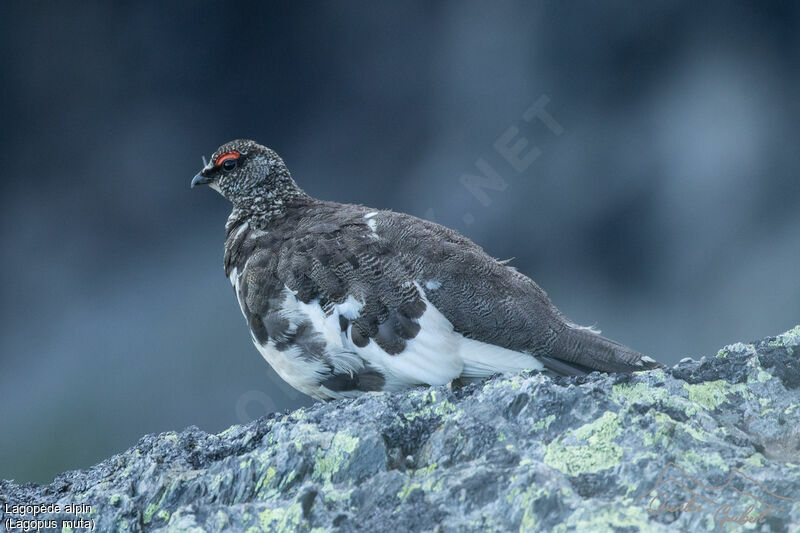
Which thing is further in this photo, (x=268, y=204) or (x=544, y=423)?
(x=268, y=204)

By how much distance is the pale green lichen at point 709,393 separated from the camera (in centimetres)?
247

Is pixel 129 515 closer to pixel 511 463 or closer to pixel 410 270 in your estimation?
pixel 511 463

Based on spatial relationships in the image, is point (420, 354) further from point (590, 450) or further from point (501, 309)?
point (590, 450)

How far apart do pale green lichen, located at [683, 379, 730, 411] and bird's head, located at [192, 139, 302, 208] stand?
2.55 metres

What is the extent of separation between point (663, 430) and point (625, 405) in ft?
0.64

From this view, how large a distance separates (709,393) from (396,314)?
1.41m

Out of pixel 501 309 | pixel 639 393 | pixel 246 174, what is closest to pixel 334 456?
pixel 639 393

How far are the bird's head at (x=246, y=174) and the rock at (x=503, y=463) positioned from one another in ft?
6.05

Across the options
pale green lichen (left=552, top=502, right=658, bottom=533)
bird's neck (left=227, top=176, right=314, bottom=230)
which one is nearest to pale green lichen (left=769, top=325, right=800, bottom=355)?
pale green lichen (left=552, top=502, right=658, bottom=533)

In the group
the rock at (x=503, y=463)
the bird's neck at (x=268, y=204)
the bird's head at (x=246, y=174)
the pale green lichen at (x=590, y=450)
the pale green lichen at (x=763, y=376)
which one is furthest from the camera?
the bird's head at (x=246, y=174)

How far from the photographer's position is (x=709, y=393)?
8.28 feet

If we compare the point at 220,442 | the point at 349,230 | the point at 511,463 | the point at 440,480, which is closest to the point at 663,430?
the point at 511,463

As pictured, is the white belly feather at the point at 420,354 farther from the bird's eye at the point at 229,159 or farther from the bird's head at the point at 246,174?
the bird's eye at the point at 229,159

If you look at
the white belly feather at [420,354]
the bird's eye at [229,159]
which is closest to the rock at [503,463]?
the white belly feather at [420,354]
